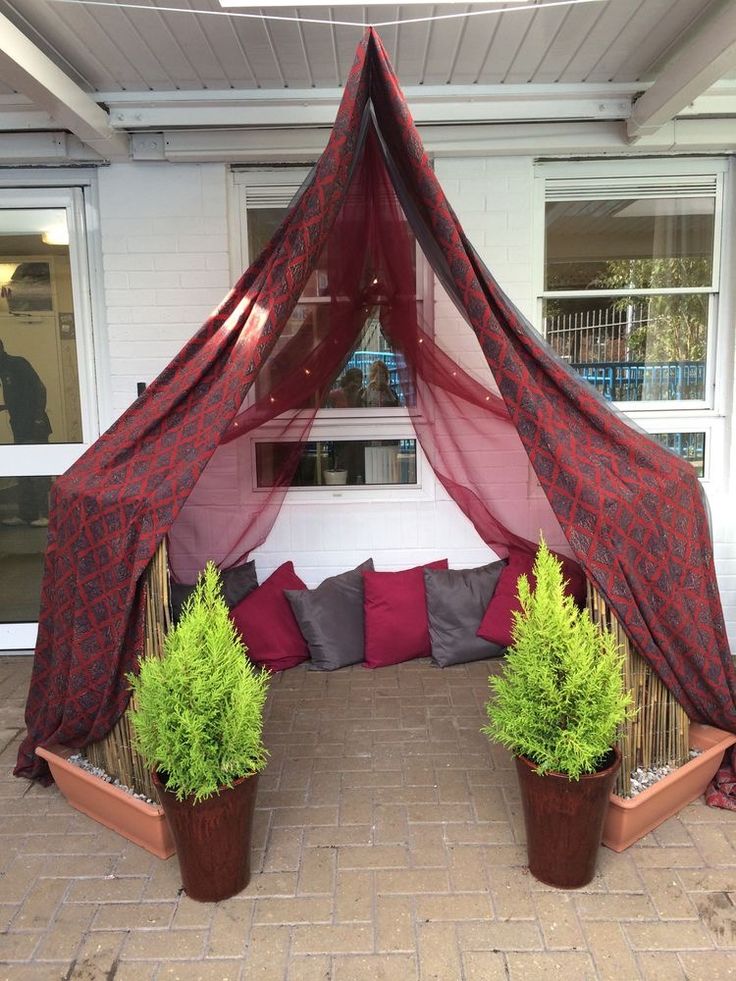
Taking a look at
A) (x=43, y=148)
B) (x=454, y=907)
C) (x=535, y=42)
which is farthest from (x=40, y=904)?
(x=535, y=42)

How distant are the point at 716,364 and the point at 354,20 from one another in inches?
103

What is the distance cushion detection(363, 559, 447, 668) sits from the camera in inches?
151

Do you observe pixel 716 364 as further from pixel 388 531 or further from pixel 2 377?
pixel 2 377

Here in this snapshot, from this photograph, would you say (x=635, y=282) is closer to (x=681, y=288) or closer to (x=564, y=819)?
(x=681, y=288)

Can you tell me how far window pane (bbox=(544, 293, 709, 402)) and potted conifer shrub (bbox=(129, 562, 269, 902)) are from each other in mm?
2766

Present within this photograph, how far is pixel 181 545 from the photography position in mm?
3461

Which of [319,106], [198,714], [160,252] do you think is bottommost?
[198,714]

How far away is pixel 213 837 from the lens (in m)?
2.11

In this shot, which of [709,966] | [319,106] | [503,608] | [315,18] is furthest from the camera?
[503,608]

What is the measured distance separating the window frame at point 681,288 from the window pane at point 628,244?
0.05 metres

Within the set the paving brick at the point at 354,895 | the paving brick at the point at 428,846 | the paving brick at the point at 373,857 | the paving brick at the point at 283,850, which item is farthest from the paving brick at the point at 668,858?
the paving brick at the point at 283,850

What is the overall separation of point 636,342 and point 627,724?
2.44m

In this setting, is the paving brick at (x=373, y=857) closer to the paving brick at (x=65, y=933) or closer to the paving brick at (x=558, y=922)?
the paving brick at (x=558, y=922)

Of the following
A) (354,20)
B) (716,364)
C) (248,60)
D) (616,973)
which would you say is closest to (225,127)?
(248,60)
